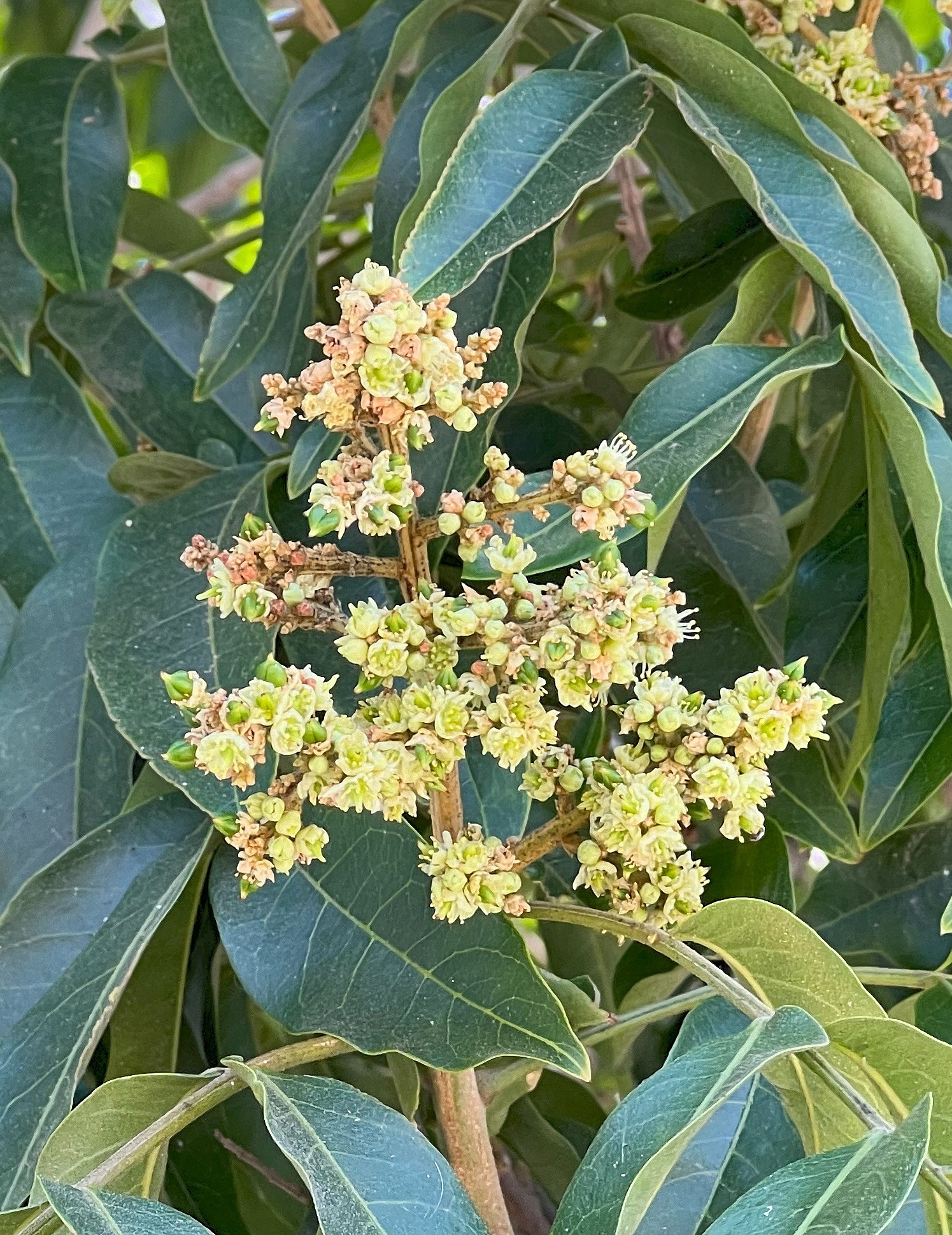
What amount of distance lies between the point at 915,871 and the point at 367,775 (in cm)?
41

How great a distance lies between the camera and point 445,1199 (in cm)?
40

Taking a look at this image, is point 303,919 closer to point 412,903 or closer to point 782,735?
point 412,903

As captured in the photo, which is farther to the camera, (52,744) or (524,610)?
(52,744)

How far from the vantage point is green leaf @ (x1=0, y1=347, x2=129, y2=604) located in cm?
72

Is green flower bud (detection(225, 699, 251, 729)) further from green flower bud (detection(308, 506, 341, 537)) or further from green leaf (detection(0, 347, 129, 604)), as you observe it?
green leaf (detection(0, 347, 129, 604))

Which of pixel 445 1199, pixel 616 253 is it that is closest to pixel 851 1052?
pixel 445 1199

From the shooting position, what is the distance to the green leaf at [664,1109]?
371mm

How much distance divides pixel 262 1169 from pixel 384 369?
486mm

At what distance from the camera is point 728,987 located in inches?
16.7

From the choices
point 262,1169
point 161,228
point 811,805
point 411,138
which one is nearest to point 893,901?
point 811,805

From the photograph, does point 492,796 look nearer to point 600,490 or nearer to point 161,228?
point 600,490

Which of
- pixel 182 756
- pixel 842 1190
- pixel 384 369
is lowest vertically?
pixel 842 1190

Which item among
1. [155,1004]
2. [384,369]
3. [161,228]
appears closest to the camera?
[384,369]

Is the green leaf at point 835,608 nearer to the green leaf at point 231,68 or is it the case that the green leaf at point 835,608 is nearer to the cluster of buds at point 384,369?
the cluster of buds at point 384,369
